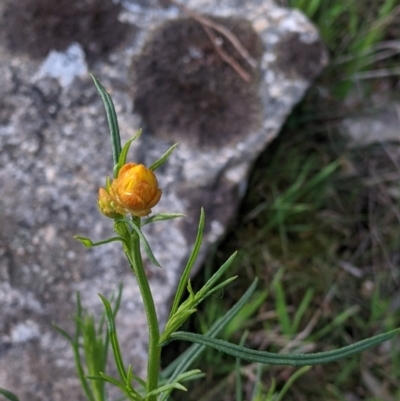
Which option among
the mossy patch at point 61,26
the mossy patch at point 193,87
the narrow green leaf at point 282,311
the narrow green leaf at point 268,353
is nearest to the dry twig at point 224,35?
the mossy patch at point 193,87

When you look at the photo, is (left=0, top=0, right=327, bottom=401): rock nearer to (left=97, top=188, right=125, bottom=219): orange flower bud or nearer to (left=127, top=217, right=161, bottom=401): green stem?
(left=127, top=217, right=161, bottom=401): green stem

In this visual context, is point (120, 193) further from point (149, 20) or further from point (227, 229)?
point (149, 20)

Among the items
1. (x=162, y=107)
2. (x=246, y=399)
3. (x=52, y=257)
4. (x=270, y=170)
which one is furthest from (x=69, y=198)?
(x=246, y=399)

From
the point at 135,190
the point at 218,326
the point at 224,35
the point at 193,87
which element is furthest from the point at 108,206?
the point at 224,35

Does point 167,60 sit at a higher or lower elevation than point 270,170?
higher

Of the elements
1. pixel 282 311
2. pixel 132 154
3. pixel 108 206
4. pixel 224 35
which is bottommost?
pixel 282 311

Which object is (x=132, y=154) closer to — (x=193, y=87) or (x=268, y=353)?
(x=193, y=87)

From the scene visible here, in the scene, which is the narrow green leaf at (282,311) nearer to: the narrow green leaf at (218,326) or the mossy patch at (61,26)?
the narrow green leaf at (218,326)
